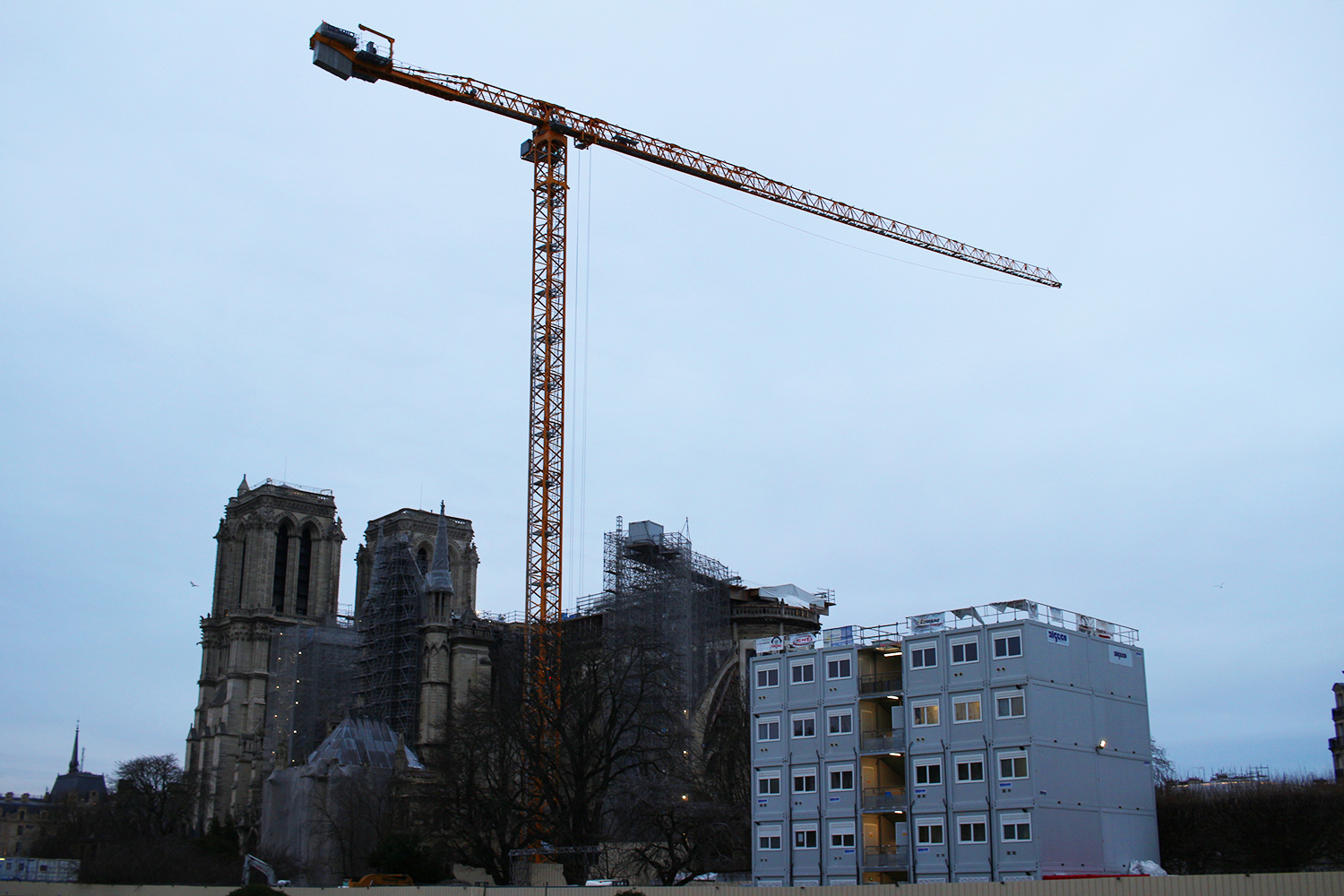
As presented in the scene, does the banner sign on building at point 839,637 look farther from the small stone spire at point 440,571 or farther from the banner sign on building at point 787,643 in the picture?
the small stone spire at point 440,571

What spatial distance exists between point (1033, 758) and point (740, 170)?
6846 centimetres

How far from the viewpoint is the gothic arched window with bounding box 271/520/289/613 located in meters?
138

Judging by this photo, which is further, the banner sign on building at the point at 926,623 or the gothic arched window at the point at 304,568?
the gothic arched window at the point at 304,568

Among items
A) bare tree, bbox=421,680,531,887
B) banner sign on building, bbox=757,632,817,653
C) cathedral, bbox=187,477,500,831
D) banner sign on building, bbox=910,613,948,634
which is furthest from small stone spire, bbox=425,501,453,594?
banner sign on building, bbox=910,613,948,634

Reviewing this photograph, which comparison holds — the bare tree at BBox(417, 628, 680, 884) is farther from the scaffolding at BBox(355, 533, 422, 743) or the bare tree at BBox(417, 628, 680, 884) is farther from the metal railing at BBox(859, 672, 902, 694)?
the scaffolding at BBox(355, 533, 422, 743)

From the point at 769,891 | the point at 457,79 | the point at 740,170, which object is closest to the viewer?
the point at 769,891

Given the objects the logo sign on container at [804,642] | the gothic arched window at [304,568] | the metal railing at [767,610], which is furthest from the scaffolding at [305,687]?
the logo sign on container at [804,642]

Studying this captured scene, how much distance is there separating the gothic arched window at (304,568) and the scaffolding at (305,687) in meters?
6.18

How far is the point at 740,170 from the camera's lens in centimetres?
11012

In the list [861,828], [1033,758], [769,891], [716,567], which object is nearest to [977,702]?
[1033,758]

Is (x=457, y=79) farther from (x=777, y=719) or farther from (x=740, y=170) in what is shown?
(x=777, y=719)

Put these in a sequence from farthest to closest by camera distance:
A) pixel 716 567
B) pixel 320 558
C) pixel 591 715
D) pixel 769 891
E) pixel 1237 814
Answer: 1. pixel 320 558
2. pixel 716 567
3. pixel 591 715
4. pixel 1237 814
5. pixel 769 891

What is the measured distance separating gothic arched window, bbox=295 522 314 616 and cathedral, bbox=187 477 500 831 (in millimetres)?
156

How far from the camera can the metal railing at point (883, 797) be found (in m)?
56.9
